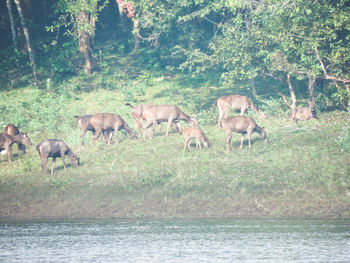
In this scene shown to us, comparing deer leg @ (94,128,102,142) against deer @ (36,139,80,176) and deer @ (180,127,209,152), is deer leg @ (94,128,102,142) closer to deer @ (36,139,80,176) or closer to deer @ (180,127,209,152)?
deer @ (36,139,80,176)

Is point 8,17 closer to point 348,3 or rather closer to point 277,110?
point 277,110

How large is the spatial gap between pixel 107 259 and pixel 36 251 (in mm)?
2193

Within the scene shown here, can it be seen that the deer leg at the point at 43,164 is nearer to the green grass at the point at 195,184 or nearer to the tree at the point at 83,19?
the green grass at the point at 195,184

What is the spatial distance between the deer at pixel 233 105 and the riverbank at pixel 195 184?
5801 mm

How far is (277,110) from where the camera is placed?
31.2 metres

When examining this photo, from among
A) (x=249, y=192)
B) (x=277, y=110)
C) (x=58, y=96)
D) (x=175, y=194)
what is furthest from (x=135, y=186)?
(x=58, y=96)

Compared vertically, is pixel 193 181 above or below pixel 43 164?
below

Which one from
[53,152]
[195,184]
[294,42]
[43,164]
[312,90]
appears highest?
[294,42]

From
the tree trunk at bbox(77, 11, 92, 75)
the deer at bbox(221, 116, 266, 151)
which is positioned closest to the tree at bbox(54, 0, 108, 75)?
the tree trunk at bbox(77, 11, 92, 75)

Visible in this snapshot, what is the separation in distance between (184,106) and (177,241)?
1824 cm

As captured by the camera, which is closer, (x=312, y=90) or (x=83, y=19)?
(x=312, y=90)

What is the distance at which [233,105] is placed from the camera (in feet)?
102

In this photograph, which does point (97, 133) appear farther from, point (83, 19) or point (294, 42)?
point (83, 19)

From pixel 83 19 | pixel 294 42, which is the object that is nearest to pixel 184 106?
pixel 294 42
